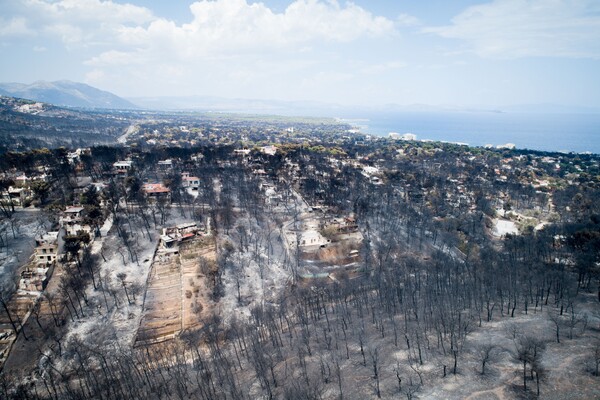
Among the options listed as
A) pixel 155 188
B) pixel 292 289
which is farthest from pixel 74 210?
pixel 292 289

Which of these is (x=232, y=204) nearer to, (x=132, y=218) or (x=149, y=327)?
(x=132, y=218)

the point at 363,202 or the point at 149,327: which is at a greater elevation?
the point at 363,202

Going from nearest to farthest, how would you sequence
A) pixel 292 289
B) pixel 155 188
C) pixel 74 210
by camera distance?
1. pixel 292 289
2. pixel 74 210
3. pixel 155 188

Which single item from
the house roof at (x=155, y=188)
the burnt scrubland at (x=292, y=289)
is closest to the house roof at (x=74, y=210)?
the burnt scrubland at (x=292, y=289)

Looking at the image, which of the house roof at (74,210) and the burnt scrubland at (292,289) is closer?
the burnt scrubland at (292,289)

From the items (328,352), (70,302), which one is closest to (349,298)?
(328,352)

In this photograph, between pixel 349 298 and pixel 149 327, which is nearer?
pixel 149 327

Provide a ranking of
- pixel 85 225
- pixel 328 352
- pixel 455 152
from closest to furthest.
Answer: pixel 328 352 < pixel 85 225 < pixel 455 152

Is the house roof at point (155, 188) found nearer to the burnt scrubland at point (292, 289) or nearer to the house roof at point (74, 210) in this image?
the burnt scrubland at point (292, 289)

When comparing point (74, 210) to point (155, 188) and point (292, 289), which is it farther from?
point (292, 289)
